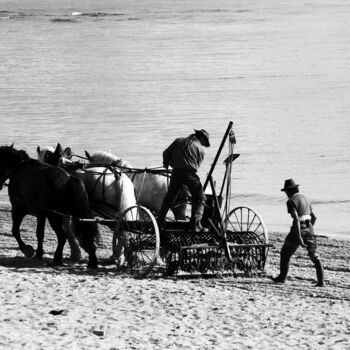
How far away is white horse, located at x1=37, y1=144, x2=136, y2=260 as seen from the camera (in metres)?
14.7

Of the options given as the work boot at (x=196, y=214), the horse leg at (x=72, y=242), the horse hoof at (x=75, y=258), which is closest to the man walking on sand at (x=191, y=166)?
the work boot at (x=196, y=214)

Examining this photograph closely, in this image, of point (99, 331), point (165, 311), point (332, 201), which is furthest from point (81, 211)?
point (332, 201)

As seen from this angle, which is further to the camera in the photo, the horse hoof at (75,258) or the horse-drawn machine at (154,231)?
the horse hoof at (75,258)

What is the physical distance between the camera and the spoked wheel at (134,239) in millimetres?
13820

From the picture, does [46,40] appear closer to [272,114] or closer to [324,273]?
[272,114]

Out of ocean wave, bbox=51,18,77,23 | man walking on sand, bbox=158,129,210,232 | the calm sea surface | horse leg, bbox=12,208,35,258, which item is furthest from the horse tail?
ocean wave, bbox=51,18,77,23

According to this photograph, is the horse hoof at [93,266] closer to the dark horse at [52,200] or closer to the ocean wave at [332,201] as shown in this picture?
the dark horse at [52,200]

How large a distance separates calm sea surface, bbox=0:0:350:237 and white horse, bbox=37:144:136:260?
561cm

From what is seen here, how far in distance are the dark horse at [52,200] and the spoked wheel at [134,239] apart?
370 millimetres

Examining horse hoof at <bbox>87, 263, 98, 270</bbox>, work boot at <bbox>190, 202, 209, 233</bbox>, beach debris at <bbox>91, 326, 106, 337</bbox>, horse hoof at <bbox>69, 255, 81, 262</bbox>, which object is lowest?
beach debris at <bbox>91, 326, 106, 337</bbox>

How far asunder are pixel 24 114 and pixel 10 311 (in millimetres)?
29661

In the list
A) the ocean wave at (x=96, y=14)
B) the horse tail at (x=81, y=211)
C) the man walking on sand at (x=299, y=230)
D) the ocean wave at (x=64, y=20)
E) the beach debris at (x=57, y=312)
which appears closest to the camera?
the beach debris at (x=57, y=312)

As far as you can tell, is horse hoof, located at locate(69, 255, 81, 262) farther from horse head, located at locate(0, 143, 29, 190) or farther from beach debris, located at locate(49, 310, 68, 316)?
beach debris, located at locate(49, 310, 68, 316)

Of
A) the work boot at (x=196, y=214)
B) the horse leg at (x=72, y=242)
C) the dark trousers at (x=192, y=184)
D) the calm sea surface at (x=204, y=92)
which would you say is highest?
the calm sea surface at (x=204, y=92)
